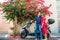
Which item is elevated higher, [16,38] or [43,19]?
[43,19]

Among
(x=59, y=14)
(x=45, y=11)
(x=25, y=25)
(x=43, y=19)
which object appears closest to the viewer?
(x=43, y=19)

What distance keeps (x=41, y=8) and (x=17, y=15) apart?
1.78 ft

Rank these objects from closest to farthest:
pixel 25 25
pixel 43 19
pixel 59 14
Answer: pixel 43 19 → pixel 25 25 → pixel 59 14

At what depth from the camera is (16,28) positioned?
4375 mm

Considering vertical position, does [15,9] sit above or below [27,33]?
above

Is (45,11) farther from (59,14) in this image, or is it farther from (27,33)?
(59,14)

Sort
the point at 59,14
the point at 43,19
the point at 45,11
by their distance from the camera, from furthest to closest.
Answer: the point at 59,14 → the point at 45,11 → the point at 43,19

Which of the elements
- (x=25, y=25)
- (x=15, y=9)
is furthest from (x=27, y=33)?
(x=15, y=9)

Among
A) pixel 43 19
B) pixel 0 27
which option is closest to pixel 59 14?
pixel 0 27

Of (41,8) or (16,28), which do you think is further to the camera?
(16,28)

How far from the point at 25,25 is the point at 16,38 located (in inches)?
16.9

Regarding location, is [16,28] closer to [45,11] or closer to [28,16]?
[28,16]

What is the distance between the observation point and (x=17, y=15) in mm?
4219

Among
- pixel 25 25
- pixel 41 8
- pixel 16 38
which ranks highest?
pixel 41 8
